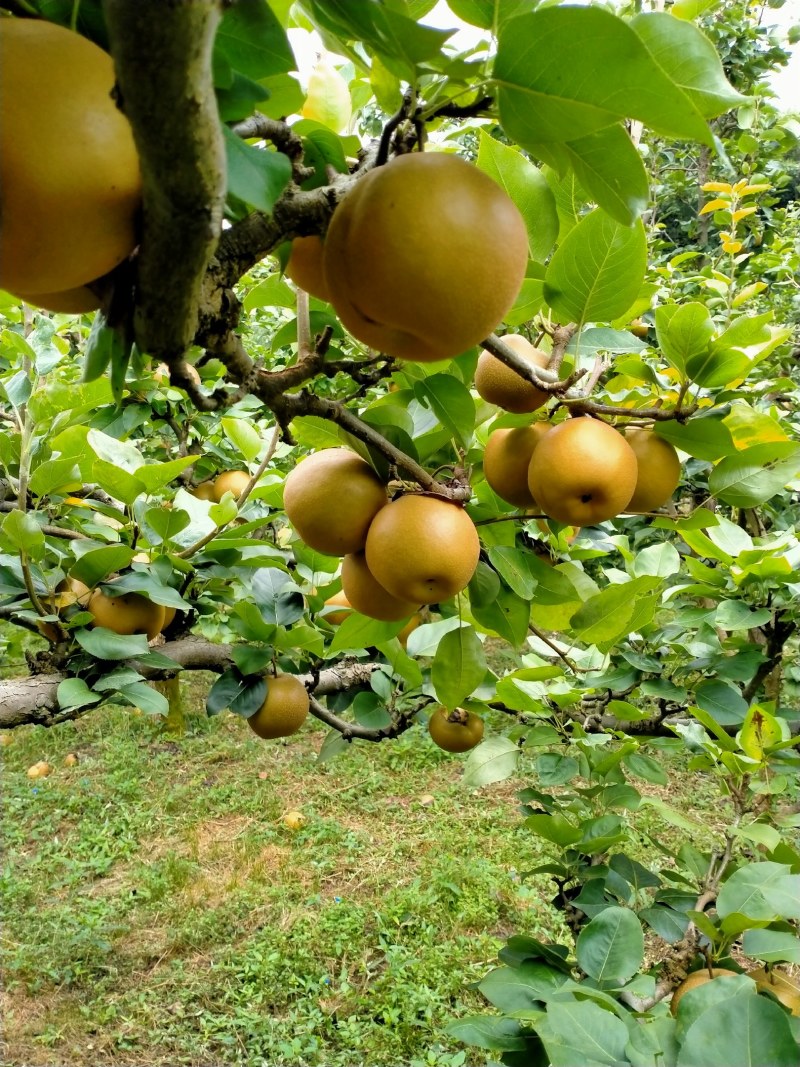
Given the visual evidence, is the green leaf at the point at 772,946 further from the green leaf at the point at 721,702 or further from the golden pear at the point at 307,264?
the golden pear at the point at 307,264

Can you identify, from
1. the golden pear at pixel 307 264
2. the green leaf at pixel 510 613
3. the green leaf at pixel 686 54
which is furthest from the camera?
the green leaf at pixel 510 613

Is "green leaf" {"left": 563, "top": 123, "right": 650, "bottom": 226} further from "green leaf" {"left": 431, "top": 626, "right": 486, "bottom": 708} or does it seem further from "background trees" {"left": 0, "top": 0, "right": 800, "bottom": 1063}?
"green leaf" {"left": 431, "top": 626, "right": 486, "bottom": 708}

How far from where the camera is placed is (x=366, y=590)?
960 mm

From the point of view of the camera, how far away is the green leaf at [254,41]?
519mm

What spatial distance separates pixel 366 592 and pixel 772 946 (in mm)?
766

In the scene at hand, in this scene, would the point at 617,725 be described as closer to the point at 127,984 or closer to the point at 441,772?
the point at 127,984

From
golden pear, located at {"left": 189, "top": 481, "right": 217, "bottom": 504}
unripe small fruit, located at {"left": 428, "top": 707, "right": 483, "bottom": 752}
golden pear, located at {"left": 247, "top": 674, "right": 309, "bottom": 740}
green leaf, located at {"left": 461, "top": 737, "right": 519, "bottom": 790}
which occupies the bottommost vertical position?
unripe small fruit, located at {"left": 428, "top": 707, "right": 483, "bottom": 752}

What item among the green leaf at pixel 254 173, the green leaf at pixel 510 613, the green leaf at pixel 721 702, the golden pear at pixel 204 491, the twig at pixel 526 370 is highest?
the green leaf at pixel 254 173

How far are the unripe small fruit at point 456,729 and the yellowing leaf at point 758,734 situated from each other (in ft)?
2.80

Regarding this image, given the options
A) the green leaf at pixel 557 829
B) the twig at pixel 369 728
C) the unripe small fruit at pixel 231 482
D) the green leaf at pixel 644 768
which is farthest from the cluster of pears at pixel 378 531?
the unripe small fruit at pixel 231 482

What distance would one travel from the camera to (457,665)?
3.80 ft

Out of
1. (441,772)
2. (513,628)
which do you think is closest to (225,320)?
(513,628)

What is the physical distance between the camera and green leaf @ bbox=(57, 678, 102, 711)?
1.34 metres

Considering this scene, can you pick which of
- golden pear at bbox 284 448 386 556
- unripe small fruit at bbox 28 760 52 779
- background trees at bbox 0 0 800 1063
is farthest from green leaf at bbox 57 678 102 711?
unripe small fruit at bbox 28 760 52 779
